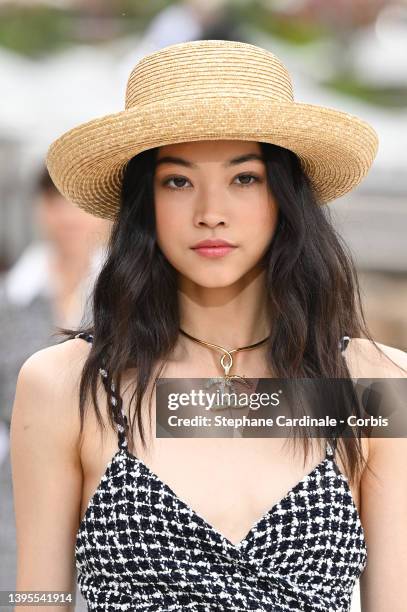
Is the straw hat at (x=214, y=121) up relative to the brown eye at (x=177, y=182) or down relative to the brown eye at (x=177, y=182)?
up

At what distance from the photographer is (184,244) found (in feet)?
4.59

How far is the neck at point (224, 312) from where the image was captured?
4.99 feet

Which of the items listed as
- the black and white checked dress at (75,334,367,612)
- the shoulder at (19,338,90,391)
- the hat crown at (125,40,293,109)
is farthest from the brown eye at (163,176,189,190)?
the black and white checked dress at (75,334,367,612)

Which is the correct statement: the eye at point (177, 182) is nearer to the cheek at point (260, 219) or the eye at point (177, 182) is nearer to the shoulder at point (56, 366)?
the cheek at point (260, 219)

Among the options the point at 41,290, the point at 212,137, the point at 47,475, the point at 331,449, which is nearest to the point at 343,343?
the point at 331,449

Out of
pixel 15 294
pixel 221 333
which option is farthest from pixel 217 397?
pixel 15 294

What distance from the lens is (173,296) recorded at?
1.52 metres

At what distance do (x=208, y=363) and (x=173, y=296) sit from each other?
12cm

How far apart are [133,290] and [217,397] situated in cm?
21

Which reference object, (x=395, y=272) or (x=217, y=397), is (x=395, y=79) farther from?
(x=217, y=397)

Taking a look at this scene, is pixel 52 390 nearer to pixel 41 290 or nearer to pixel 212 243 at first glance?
pixel 212 243

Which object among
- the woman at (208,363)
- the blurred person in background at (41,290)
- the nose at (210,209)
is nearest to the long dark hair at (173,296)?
the woman at (208,363)

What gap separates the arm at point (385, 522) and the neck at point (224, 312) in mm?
259

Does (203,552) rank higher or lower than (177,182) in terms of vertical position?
lower
